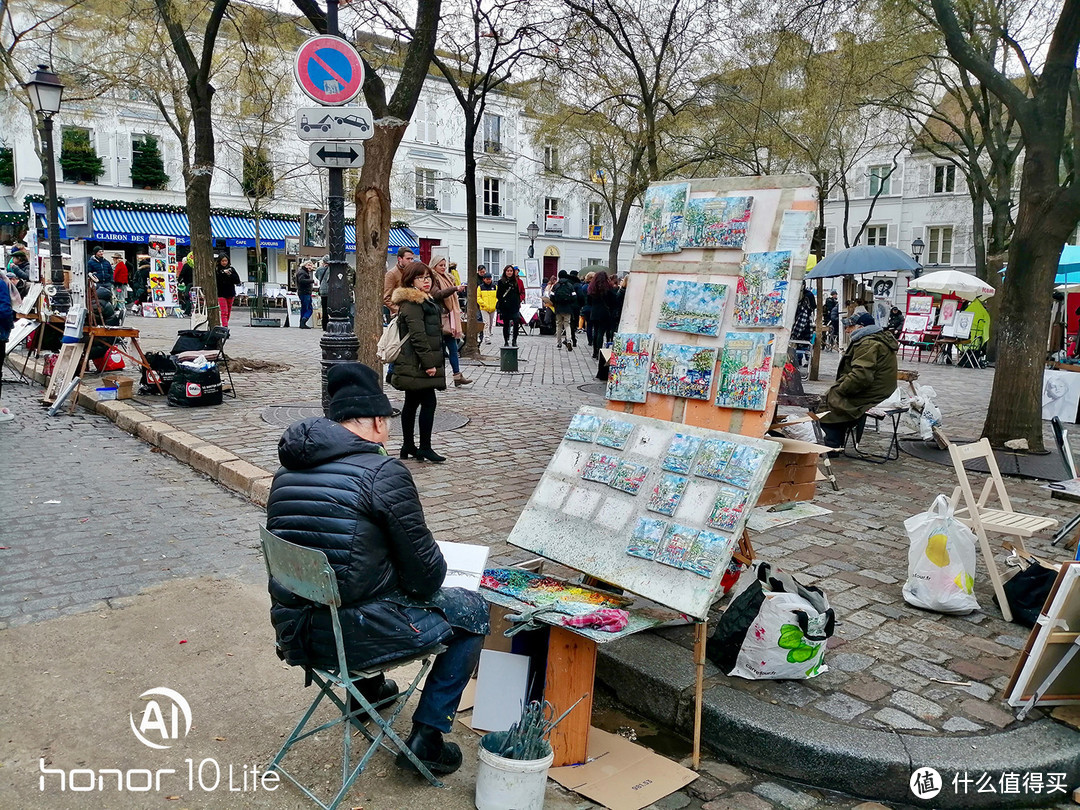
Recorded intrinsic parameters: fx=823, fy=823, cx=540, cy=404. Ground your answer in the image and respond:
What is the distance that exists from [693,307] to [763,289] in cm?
36

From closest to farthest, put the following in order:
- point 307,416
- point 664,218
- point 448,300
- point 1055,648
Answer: point 1055,648
point 664,218
point 307,416
point 448,300

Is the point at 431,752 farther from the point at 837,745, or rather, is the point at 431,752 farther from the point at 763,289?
the point at 763,289

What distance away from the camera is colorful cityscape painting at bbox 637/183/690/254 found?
3908 mm

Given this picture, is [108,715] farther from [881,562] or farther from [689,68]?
[689,68]

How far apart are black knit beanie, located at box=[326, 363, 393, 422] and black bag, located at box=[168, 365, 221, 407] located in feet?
25.5

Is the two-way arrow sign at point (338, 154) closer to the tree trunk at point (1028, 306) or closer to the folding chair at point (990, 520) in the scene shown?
the folding chair at point (990, 520)

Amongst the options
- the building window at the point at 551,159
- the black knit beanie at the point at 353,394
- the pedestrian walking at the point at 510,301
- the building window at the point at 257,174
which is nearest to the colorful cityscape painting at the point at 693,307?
the black knit beanie at the point at 353,394

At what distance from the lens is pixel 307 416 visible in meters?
9.59

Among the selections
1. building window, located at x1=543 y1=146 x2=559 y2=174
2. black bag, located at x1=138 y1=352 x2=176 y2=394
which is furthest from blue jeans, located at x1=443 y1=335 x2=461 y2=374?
building window, located at x1=543 y1=146 x2=559 y2=174

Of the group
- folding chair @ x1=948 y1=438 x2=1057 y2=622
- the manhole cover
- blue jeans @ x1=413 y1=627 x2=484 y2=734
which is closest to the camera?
blue jeans @ x1=413 y1=627 x2=484 y2=734

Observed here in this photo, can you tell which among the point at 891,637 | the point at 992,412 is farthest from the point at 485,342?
the point at 891,637

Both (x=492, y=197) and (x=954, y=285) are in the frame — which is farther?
(x=492, y=197)

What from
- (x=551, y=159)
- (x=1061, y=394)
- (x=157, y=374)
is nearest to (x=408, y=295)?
(x=157, y=374)

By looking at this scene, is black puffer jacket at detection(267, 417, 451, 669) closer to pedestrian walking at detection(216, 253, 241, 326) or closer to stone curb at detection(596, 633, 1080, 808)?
stone curb at detection(596, 633, 1080, 808)
